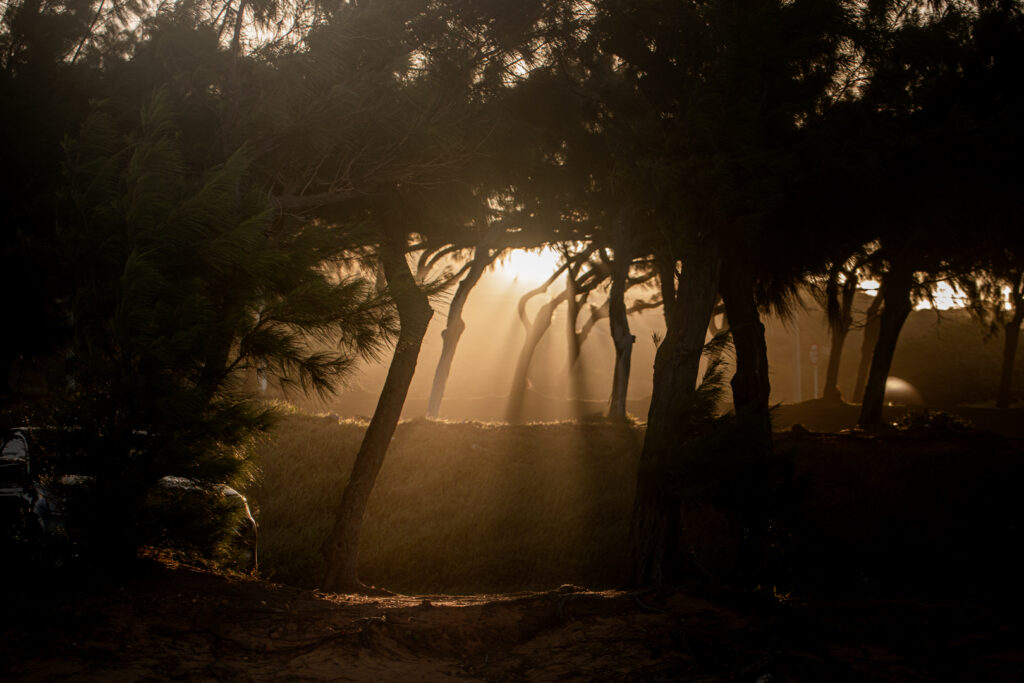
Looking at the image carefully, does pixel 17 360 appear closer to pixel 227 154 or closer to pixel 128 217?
pixel 128 217

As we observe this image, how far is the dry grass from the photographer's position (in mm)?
12367

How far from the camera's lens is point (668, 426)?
9.20m

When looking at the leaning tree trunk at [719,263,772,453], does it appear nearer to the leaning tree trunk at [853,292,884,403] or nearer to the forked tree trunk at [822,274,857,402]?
the forked tree trunk at [822,274,857,402]

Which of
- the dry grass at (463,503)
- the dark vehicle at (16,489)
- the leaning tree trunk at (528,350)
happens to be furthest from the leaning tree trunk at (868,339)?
the dark vehicle at (16,489)

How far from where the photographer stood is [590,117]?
10695mm

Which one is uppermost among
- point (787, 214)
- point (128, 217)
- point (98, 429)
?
point (787, 214)

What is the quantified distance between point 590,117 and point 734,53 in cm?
284

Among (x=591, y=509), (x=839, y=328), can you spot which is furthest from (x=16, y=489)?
(x=839, y=328)

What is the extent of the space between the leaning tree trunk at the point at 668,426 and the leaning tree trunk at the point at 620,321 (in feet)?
14.8

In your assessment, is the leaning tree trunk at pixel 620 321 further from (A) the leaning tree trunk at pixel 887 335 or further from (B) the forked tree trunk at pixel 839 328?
(A) the leaning tree trunk at pixel 887 335

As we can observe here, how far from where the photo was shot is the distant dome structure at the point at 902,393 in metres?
35.9

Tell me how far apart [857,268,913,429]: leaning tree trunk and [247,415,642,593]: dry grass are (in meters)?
5.48

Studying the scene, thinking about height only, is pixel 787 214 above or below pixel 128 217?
above

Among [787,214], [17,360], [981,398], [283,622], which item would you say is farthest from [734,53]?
[981,398]
